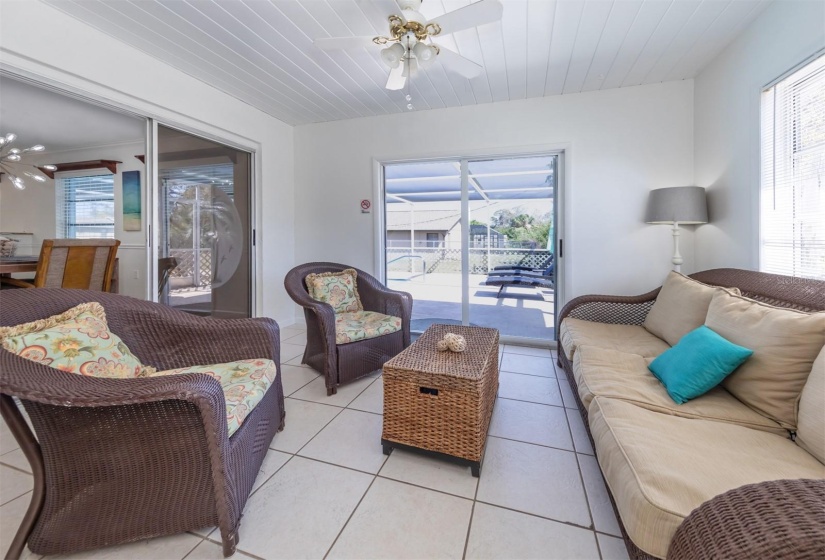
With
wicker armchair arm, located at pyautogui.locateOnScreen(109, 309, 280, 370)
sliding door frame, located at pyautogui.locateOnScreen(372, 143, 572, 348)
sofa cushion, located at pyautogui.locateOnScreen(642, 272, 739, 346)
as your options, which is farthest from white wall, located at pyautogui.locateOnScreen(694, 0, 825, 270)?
wicker armchair arm, located at pyautogui.locateOnScreen(109, 309, 280, 370)

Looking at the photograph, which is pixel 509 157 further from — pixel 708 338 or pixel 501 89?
pixel 708 338

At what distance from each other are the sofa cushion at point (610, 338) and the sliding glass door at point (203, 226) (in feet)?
10.8

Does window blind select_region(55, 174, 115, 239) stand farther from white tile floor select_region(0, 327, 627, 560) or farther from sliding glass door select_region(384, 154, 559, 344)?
sliding glass door select_region(384, 154, 559, 344)

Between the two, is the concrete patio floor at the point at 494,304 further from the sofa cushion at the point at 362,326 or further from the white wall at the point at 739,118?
the white wall at the point at 739,118

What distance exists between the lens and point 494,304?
13.6ft

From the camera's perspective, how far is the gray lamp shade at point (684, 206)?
2475 mm

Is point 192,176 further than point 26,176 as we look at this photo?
Yes

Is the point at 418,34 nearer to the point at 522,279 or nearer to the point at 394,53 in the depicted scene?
the point at 394,53

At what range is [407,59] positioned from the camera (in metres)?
2.04

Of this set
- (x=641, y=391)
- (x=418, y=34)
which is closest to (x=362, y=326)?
(x=641, y=391)

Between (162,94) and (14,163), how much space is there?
1090 millimetres

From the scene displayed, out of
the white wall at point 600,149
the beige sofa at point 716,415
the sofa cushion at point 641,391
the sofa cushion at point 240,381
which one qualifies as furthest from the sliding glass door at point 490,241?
the sofa cushion at point 240,381

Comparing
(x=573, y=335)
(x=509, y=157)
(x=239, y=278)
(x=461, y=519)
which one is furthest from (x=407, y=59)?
(x=239, y=278)

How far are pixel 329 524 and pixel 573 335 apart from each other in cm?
182
